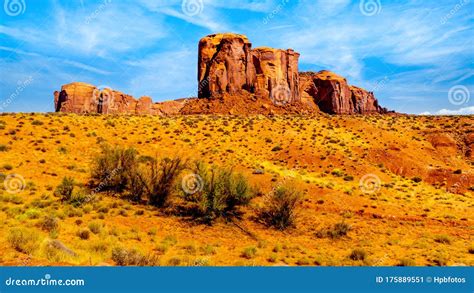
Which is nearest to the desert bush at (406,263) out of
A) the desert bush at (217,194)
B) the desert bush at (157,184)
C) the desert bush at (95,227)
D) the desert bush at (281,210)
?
the desert bush at (281,210)

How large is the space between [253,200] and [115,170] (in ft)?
28.0

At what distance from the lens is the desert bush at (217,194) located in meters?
17.7

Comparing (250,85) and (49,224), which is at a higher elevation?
(250,85)

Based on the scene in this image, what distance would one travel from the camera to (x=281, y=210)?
17844 millimetres

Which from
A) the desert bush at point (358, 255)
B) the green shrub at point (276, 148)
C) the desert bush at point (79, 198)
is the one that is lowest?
the desert bush at point (358, 255)

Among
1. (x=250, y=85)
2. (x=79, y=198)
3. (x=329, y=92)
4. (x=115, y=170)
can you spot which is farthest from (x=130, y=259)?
(x=329, y=92)

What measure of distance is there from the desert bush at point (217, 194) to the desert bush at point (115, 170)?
3.88 m

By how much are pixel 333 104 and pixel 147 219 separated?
112782 mm

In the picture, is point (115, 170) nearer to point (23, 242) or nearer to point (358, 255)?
point (23, 242)

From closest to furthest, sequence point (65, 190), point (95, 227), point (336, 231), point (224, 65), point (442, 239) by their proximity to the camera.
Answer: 1. point (95, 227)
2. point (442, 239)
3. point (336, 231)
4. point (65, 190)
5. point (224, 65)

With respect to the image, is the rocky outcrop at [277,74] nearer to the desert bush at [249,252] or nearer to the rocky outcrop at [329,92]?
the rocky outcrop at [329,92]

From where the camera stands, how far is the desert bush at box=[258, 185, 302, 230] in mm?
17656

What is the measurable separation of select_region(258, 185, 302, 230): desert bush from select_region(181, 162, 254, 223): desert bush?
5.02ft

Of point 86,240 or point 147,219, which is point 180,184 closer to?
point 147,219
